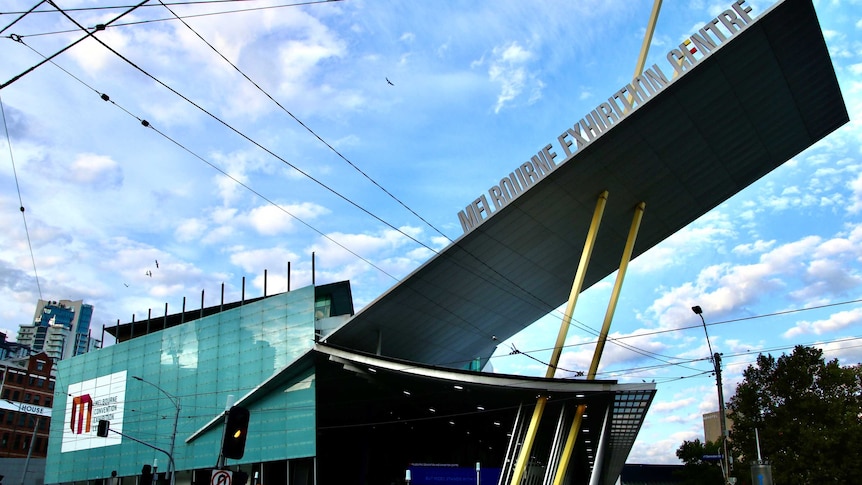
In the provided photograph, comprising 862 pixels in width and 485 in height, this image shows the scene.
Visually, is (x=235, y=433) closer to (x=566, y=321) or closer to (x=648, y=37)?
(x=566, y=321)

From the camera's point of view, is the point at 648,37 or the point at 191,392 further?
the point at 191,392

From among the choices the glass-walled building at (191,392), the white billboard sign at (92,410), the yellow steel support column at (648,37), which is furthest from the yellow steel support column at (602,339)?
the white billboard sign at (92,410)

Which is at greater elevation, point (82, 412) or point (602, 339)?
point (602, 339)

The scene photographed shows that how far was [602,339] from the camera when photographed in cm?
3450

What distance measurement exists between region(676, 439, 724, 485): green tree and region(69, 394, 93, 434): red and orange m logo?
63.0 metres

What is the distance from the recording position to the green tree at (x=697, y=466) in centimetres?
7388

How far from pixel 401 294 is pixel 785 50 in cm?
2159

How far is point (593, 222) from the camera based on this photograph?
33625 mm

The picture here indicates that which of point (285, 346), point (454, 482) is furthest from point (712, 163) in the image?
point (285, 346)

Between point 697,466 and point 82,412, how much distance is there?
67.3m

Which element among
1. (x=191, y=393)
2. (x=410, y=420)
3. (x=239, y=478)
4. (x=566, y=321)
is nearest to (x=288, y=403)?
Answer: (x=191, y=393)

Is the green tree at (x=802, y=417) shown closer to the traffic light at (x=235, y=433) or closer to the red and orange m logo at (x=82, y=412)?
the traffic light at (x=235, y=433)

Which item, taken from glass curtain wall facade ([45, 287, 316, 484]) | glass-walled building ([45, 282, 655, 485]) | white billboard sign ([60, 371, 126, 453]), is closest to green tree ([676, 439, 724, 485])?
glass-walled building ([45, 282, 655, 485])

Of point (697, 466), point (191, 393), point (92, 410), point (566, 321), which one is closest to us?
point (566, 321)
